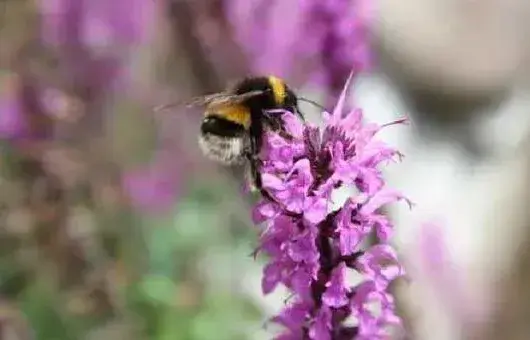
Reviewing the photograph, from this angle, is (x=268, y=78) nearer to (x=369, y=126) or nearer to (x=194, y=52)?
(x=369, y=126)

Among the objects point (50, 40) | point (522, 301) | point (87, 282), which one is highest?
point (50, 40)

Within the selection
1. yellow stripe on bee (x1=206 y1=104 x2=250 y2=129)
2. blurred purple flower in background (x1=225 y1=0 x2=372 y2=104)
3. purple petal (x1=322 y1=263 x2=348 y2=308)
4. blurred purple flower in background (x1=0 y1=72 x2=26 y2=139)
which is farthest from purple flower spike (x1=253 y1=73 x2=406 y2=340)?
→ blurred purple flower in background (x1=0 y1=72 x2=26 y2=139)

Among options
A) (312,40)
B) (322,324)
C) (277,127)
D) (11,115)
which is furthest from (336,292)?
(11,115)

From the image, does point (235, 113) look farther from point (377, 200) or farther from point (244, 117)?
point (377, 200)

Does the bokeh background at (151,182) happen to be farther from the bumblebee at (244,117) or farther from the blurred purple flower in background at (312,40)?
the bumblebee at (244,117)

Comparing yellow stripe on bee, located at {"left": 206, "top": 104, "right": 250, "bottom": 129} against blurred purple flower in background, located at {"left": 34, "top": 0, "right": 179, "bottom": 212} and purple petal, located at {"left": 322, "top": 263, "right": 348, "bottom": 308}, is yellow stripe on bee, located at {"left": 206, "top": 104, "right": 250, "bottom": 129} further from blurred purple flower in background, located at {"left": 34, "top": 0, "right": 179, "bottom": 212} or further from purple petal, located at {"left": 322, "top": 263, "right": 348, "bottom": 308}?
blurred purple flower in background, located at {"left": 34, "top": 0, "right": 179, "bottom": 212}

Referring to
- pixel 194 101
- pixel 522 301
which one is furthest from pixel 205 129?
pixel 522 301
